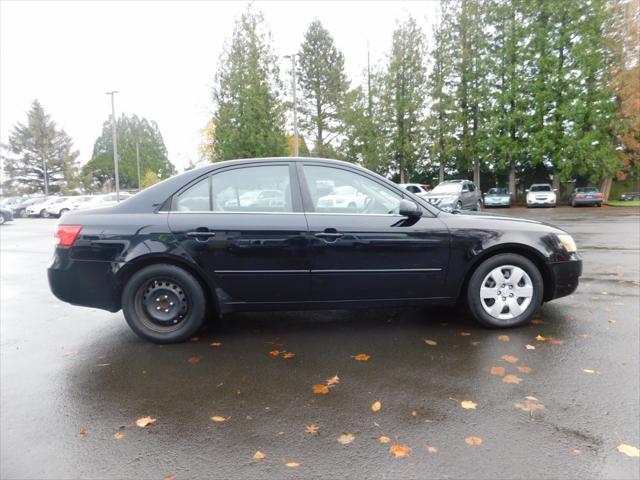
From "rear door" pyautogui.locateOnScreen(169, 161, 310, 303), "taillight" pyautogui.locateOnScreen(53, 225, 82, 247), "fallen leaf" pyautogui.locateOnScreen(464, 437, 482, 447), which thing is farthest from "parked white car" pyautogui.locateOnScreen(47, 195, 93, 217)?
"fallen leaf" pyautogui.locateOnScreen(464, 437, 482, 447)

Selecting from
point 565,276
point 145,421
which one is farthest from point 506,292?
point 145,421

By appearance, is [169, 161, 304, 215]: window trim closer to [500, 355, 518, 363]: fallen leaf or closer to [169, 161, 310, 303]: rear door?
[169, 161, 310, 303]: rear door

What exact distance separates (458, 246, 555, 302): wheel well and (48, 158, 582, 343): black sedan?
0.02m

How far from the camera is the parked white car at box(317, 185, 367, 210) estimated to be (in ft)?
14.6

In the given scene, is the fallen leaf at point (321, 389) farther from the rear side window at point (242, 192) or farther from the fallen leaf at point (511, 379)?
the rear side window at point (242, 192)

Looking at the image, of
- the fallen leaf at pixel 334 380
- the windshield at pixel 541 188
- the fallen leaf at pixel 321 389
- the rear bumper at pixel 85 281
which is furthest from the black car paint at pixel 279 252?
the windshield at pixel 541 188

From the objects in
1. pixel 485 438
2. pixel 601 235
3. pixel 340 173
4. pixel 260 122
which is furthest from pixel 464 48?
pixel 485 438

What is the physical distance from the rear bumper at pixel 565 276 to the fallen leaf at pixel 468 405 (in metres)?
2.13

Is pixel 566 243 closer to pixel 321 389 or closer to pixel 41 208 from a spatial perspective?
pixel 321 389

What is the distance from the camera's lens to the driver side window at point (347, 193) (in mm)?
4430

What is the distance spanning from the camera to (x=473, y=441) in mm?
2660

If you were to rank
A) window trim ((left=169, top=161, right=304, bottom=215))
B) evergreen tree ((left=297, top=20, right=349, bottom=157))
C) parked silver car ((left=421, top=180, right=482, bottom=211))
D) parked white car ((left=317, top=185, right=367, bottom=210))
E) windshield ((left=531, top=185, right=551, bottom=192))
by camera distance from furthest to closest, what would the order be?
evergreen tree ((left=297, top=20, right=349, bottom=157)), windshield ((left=531, top=185, right=551, bottom=192)), parked silver car ((left=421, top=180, right=482, bottom=211)), parked white car ((left=317, top=185, right=367, bottom=210)), window trim ((left=169, top=161, right=304, bottom=215))

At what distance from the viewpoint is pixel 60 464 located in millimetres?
2551

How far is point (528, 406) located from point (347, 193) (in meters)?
2.41
